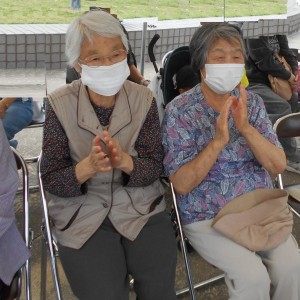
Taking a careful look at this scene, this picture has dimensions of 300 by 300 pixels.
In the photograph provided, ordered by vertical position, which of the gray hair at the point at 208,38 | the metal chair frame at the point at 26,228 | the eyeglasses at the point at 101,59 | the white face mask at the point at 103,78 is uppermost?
the gray hair at the point at 208,38

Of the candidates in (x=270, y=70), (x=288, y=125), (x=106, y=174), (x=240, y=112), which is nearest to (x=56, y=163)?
(x=106, y=174)

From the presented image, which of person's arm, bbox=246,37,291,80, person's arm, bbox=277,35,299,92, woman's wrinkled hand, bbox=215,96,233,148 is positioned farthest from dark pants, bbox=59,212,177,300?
person's arm, bbox=277,35,299,92

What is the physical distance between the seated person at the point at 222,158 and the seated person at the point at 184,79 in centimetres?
54

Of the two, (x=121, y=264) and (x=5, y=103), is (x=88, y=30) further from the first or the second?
(x=5, y=103)

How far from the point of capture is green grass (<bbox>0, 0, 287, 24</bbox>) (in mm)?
3350

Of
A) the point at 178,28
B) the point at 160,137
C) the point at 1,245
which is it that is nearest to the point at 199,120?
the point at 160,137

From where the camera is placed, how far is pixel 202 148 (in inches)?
77.0

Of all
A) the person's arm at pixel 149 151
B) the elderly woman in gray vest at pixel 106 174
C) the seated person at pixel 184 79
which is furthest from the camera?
the seated person at pixel 184 79

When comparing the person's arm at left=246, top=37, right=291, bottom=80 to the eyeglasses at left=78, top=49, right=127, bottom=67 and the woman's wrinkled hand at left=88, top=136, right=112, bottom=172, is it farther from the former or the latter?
the woman's wrinkled hand at left=88, top=136, right=112, bottom=172

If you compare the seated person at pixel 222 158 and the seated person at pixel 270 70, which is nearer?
the seated person at pixel 222 158

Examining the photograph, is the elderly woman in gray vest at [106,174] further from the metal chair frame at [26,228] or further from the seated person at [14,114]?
the seated person at [14,114]

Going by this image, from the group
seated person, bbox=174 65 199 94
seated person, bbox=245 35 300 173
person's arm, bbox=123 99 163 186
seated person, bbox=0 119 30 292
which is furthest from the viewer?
seated person, bbox=245 35 300 173

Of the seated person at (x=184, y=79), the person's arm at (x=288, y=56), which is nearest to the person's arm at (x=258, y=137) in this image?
the seated person at (x=184, y=79)

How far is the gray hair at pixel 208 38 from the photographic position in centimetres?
192
